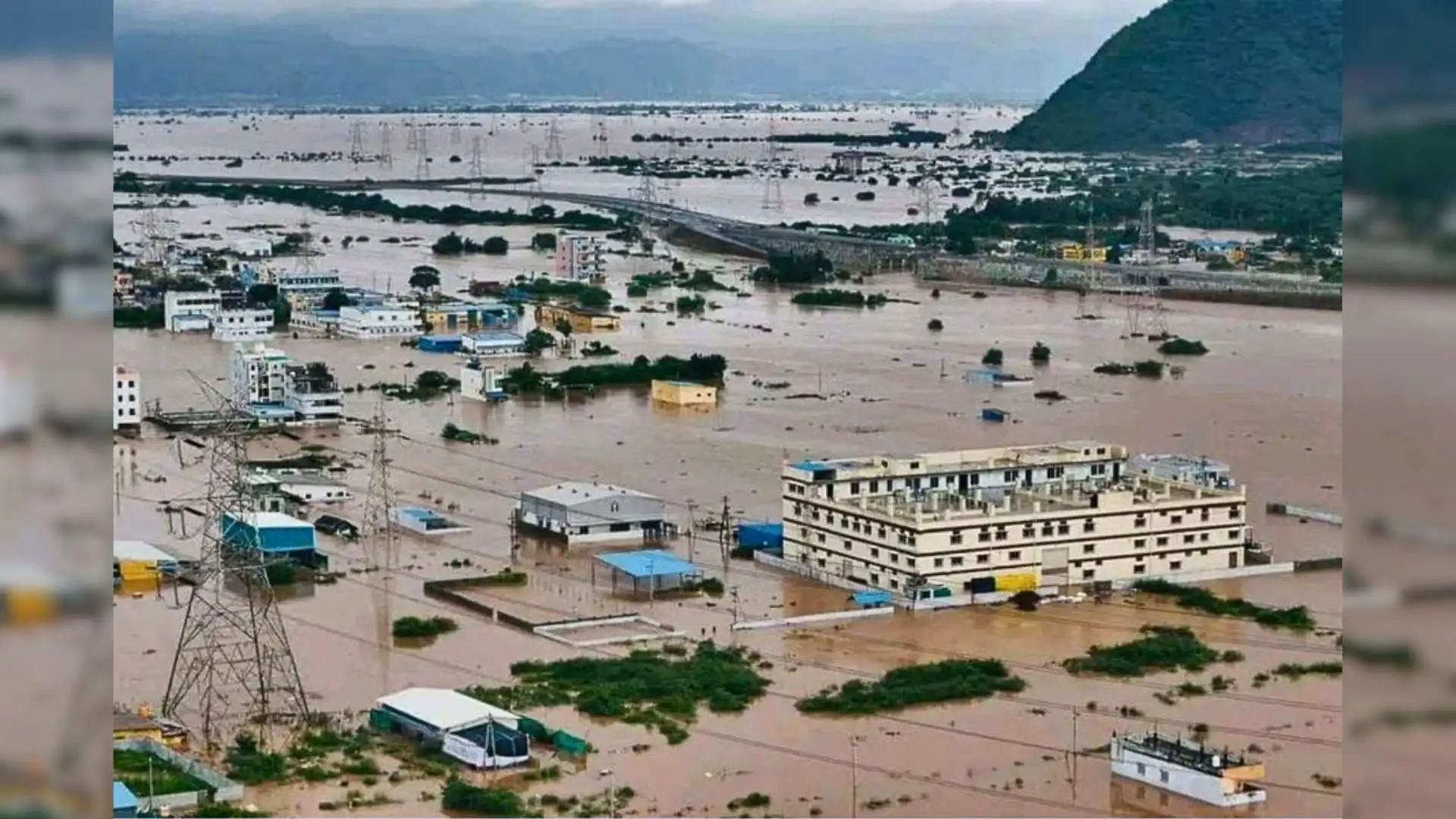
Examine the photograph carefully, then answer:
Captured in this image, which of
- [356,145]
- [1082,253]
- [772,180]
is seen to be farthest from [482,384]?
[356,145]

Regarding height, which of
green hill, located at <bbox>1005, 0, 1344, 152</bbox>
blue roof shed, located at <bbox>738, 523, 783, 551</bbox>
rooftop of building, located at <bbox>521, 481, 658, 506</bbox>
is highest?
green hill, located at <bbox>1005, 0, 1344, 152</bbox>

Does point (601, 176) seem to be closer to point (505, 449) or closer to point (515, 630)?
point (505, 449)

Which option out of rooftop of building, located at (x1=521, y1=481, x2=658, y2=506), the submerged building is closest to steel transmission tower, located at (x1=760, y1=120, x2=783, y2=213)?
rooftop of building, located at (x1=521, y1=481, x2=658, y2=506)

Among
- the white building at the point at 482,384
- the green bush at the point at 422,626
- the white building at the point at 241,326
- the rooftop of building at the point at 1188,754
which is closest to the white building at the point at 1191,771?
the rooftop of building at the point at 1188,754

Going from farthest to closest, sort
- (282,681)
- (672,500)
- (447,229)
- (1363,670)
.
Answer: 1. (447,229)
2. (672,500)
3. (282,681)
4. (1363,670)

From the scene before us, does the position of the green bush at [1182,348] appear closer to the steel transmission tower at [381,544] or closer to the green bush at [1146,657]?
the steel transmission tower at [381,544]

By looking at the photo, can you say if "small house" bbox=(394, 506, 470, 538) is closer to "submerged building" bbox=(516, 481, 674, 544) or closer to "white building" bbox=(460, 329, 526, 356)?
"submerged building" bbox=(516, 481, 674, 544)

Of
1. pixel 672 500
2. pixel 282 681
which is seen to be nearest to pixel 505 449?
pixel 672 500
